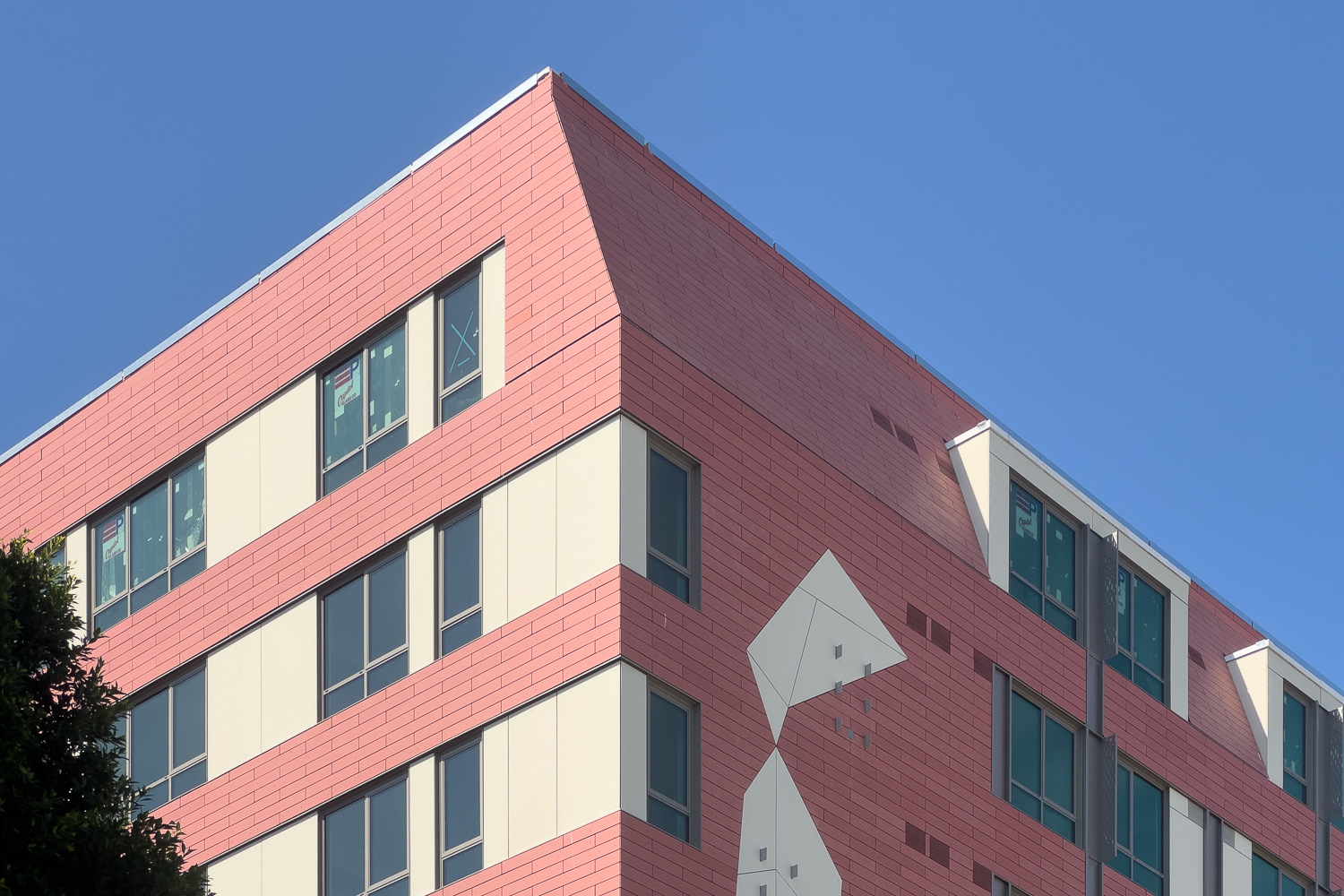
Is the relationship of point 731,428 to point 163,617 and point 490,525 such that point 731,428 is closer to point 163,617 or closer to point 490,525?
point 490,525

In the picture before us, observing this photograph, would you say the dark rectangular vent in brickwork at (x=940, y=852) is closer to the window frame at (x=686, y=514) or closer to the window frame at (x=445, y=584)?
the window frame at (x=686, y=514)

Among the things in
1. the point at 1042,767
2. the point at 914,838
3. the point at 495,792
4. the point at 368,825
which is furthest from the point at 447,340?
the point at 1042,767

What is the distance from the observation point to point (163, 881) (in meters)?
22.2

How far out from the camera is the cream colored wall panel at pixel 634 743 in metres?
26.8

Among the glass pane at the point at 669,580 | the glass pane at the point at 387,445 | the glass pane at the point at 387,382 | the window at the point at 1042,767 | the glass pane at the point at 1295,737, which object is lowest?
the window at the point at 1042,767

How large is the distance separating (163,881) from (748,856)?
28.6 ft

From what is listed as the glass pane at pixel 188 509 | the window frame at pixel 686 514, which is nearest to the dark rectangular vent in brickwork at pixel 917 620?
the window frame at pixel 686 514

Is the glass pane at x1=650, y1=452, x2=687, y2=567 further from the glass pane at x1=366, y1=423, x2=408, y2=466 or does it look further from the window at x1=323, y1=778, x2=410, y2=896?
the window at x1=323, y1=778, x2=410, y2=896

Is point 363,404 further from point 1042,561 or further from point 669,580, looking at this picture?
point 1042,561

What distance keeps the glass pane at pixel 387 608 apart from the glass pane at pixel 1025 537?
10.6 m

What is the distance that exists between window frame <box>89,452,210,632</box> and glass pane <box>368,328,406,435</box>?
3.94 meters

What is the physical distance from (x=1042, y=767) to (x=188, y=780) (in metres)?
13.5

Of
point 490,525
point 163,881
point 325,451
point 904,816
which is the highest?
point 325,451

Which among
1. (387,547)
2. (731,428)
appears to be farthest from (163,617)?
(731,428)
